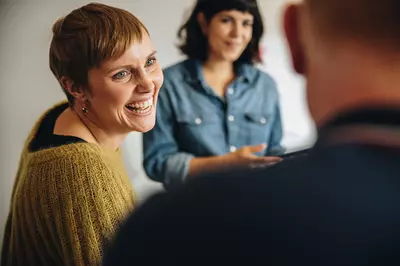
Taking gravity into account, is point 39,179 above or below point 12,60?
below

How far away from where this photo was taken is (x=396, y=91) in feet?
1.01

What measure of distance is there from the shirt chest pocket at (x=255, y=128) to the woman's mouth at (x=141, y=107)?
20cm

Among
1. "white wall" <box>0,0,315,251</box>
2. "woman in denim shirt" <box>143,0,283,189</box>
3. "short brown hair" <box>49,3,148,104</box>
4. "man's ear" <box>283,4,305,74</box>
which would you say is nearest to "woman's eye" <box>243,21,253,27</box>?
"woman in denim shirt" <box>143,0,283,189</box>

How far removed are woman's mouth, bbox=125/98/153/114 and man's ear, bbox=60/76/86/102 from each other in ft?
0.23

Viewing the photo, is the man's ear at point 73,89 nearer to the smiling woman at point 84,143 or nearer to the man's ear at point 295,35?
the smiling woman at point 84,143

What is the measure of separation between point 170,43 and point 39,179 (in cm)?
33

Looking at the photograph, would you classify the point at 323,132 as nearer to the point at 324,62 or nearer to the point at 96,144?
the point at 324,62

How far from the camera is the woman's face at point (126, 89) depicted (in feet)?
2.56

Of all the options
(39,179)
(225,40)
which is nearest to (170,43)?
(225,40)

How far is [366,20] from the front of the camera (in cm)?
31

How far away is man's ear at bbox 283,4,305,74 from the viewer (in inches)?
14.9

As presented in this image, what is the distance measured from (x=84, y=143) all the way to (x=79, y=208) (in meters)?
Answer: 0.10

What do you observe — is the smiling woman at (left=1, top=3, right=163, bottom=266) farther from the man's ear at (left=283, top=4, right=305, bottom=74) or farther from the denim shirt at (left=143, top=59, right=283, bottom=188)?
the man's ear at (left=283, top=4, right=305, bottom=74)

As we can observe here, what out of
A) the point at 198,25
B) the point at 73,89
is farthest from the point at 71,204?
the point at 198,25
